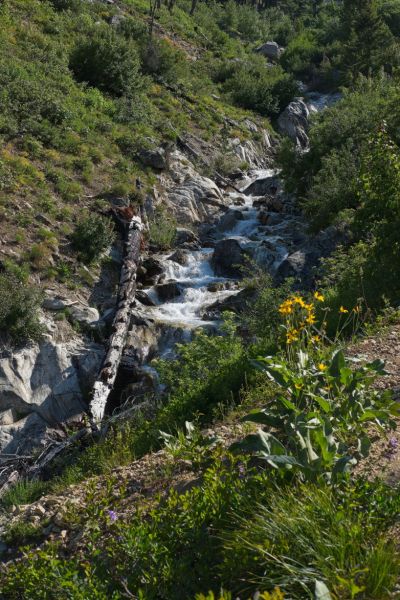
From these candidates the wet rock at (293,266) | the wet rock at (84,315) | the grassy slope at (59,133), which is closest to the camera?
the wet rock at (84,315)

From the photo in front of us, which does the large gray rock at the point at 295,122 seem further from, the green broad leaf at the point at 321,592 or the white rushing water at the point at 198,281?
the green broad leaf at the point at 321,592

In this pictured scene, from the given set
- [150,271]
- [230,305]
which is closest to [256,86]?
[150,271]

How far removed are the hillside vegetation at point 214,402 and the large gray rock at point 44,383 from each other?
0.48 meters

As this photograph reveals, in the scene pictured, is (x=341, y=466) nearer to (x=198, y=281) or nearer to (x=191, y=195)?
(x=198, y=281)

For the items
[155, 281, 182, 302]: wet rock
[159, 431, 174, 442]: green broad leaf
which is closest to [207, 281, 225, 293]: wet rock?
[155, 281, 182, 302]: wet rock

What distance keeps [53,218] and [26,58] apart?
32.9 feet

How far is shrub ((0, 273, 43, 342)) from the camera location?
1033 cm

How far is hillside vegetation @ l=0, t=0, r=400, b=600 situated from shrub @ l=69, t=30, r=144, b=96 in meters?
0.09

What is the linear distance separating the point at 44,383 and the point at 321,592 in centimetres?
854

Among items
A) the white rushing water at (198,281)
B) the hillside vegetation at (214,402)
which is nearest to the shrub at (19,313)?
the hillside vegetation at (214,402)

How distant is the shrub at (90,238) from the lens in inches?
529

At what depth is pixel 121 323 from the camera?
1121 centimetres

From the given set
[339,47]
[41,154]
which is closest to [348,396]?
[41,154]

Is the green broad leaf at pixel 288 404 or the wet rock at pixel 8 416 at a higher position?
the green broad leaf at pixel 288 404
